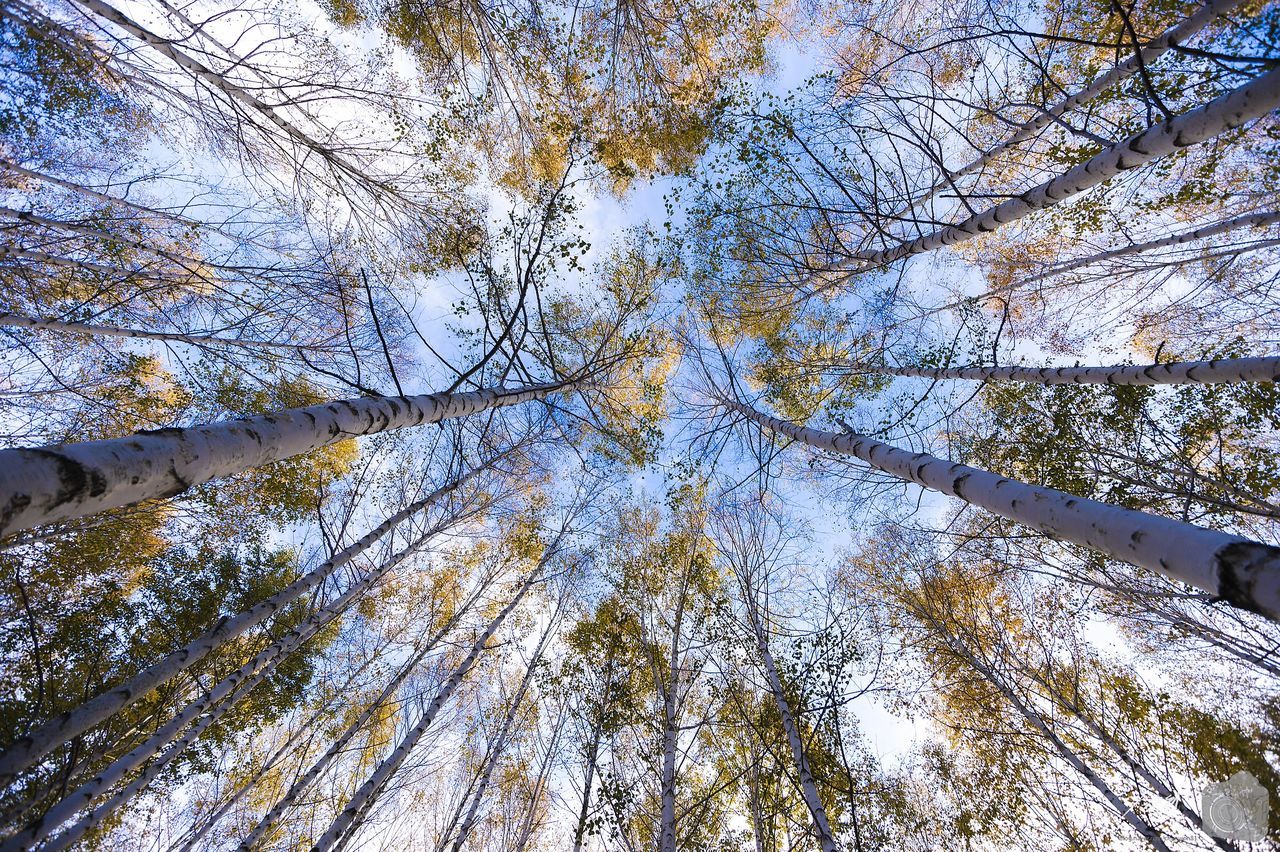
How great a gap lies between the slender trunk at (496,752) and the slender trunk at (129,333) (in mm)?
6976

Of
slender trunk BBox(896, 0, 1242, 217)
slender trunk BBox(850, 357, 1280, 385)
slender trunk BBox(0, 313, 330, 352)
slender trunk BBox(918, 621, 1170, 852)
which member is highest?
slender trunk BBox(896, 0, 1242, 217)

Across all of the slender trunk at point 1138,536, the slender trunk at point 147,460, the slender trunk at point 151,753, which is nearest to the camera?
the slender trunk at point 147,460

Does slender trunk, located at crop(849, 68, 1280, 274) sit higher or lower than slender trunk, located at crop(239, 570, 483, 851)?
higher

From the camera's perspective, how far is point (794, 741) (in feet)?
16.3

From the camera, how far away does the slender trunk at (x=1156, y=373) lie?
4.09 metres

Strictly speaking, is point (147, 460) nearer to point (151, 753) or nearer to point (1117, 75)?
point (151, 753)

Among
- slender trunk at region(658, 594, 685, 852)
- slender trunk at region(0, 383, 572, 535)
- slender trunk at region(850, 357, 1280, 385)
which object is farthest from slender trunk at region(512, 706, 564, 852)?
slender trunk at region(850, 357, 1280, 385)

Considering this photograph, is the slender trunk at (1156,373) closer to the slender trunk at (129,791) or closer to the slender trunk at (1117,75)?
the slender trunk at (1117,75)

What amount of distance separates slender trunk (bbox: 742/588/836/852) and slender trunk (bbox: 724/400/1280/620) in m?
3.45

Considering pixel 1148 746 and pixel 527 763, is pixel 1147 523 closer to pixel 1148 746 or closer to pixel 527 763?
pixel 1148 746

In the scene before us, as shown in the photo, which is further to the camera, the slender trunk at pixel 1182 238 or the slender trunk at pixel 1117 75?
the slender trunk at pixel 1182 238

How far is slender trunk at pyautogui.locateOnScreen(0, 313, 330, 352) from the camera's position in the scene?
477 cm

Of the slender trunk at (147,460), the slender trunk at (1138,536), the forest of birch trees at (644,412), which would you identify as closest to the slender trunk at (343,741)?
the forest of birch trees at (644,412)

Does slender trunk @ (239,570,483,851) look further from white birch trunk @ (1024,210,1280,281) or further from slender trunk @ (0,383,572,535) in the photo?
white birch trunk @ (1024,210,1280,281)
